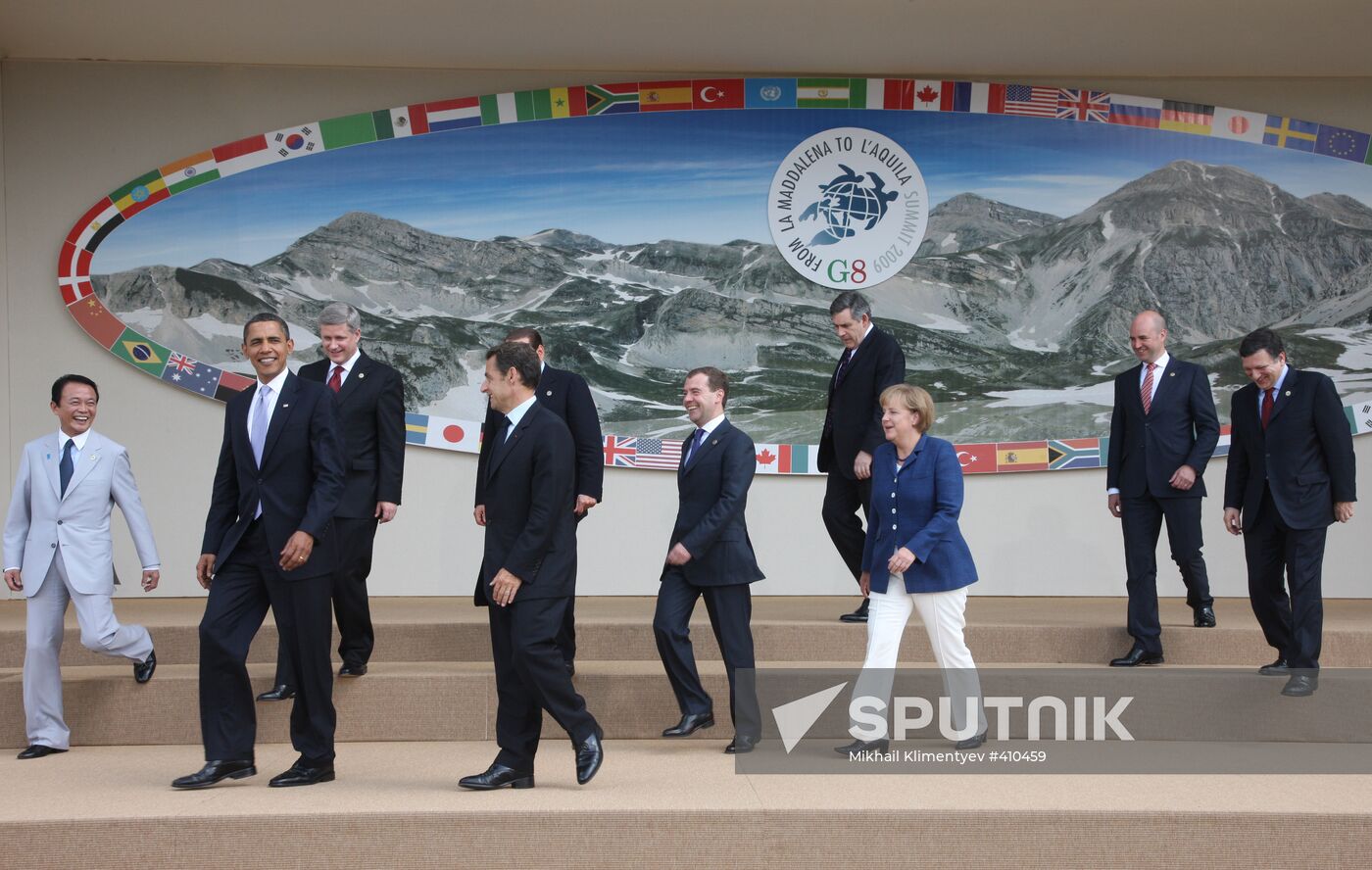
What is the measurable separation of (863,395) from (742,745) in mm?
1613

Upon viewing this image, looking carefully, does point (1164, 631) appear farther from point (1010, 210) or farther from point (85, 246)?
point (85, 246)

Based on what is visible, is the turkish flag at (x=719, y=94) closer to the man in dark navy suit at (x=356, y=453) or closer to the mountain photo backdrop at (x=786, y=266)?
the mountain photo backdrop at (x=786, y=266)

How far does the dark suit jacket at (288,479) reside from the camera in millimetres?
3621

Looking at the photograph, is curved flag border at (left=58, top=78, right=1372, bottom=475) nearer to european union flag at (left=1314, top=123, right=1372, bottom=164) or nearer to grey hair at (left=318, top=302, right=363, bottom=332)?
european union flag at (left=1314, top=123, right=1372, bottom=164)

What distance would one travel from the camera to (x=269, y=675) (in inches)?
A: 180

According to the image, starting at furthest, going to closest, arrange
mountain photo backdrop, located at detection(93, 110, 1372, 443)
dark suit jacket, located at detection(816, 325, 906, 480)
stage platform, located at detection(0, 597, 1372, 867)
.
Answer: mountain photo backdrop, located at detection(93, 110, 1372, 443) → dark suit jacket, located at detection(816, 325, 906, 480) → stage platform, located at detection(0, 597, 1372, 867)

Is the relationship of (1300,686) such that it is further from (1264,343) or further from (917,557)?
(917,557)

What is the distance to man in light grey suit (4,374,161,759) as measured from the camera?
13.6ft

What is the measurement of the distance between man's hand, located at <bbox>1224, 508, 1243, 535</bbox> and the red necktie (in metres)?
0.50

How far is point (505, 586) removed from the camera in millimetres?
3490

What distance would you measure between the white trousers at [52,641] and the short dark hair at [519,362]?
174cm

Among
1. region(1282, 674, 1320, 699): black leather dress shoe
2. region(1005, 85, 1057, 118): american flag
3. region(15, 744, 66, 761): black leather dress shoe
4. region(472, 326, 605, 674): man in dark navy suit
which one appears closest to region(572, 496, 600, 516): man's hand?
region(472, 326, 605, 674): man in dark navy suit

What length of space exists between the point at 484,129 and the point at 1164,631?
167 inches

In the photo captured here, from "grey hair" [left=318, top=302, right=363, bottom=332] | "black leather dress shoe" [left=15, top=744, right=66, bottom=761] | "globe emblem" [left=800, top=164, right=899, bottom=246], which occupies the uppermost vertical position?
"globe emblem" [left=800, top=164, right=899, bottom=246]
